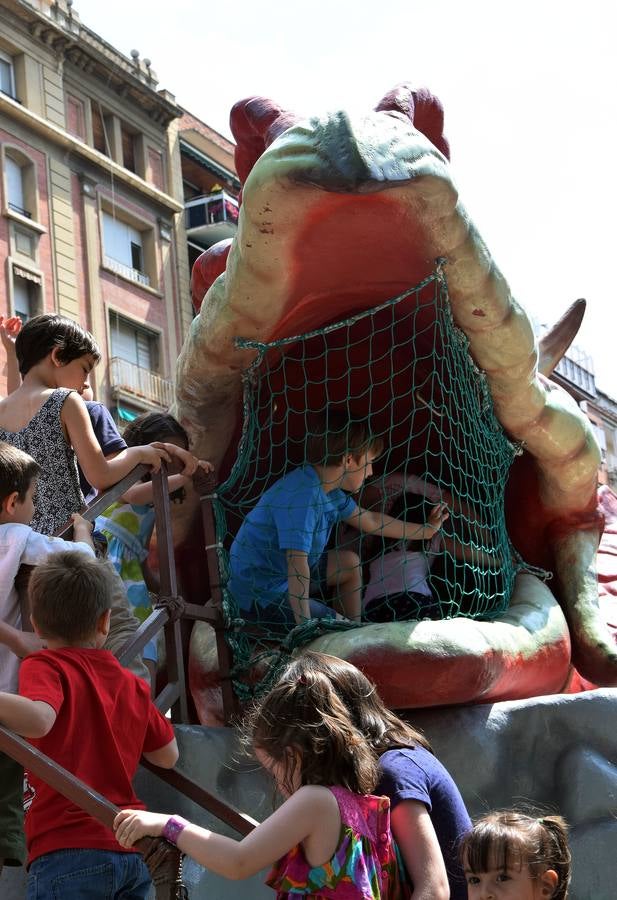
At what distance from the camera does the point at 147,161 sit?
1076 inches

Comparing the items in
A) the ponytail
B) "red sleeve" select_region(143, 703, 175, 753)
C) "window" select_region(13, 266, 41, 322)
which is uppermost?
"window" select_region(13, 266, 41, 322)

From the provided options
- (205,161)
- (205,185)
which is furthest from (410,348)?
(205,185)

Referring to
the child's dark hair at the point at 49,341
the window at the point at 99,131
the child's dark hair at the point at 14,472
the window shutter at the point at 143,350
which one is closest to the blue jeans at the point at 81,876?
the child's dark hair at the point at 14,472

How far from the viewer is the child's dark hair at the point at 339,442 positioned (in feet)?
13.7

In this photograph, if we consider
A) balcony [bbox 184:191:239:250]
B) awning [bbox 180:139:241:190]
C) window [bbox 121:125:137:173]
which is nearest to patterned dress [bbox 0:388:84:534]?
window [bbox 121:125:137:173]

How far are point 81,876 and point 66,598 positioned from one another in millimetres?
562

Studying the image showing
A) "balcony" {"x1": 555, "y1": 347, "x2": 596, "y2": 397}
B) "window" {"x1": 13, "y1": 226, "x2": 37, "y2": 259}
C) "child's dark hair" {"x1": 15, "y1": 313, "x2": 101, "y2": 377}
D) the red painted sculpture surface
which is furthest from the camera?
"balcony" {"x1": 555, "y1": 347, "x2": 596, "y2": 397}

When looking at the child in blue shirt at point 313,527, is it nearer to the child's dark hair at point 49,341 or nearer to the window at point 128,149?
the child's dark hair at point 49,341

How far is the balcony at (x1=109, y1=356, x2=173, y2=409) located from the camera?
80.4 feet

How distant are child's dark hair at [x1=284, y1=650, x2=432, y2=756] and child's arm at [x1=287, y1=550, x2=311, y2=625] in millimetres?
1197

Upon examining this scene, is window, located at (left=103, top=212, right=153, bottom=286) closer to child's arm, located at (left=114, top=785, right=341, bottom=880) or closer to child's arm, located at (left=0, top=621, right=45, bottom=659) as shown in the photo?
child's arm, located at (left=0, top=621, right=45, bottom=659)

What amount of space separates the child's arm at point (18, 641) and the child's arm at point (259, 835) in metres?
0.67

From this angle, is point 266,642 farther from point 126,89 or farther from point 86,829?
point 126,89

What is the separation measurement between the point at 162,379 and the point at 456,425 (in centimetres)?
2172
